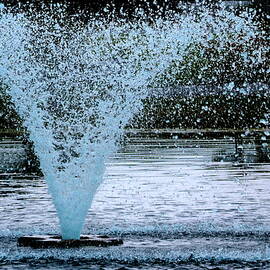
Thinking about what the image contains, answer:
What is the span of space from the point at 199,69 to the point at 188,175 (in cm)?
2628

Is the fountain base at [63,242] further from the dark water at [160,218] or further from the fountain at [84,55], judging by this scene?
the fountain at [84,55]

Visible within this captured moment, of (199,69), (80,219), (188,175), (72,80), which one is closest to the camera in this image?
(80,219)

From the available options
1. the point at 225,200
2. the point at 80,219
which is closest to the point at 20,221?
Answer: the point at 80,219

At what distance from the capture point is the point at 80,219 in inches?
409

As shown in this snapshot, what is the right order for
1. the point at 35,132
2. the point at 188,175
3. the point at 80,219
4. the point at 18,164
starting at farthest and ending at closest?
the point at 18,164 < the point at 188,175 < the point at 35,132 < the point at 80,219

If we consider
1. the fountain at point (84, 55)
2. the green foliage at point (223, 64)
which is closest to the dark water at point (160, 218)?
the fountain at point (84, 55)

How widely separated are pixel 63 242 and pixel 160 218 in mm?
2648

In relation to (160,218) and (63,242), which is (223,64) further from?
(63,242)

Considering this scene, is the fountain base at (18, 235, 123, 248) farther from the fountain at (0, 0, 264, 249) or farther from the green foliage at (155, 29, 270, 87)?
the green foliage at (155, 29, 270, 87)

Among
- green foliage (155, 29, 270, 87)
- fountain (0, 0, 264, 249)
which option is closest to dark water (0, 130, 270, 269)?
fountain (0, 0, 264, 249)

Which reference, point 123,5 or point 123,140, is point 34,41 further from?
point 123,5

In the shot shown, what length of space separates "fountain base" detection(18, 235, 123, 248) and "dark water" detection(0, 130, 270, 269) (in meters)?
0.12

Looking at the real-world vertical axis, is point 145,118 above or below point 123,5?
below

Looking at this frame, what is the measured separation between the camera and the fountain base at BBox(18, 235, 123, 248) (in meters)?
10.1
